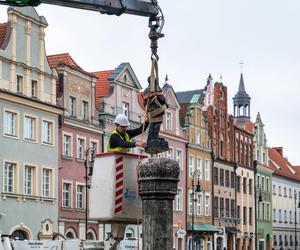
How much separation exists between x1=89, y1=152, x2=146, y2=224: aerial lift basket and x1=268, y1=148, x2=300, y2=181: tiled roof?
7163cm

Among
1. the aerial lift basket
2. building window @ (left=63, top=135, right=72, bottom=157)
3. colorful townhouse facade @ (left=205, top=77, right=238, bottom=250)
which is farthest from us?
colorful townhouse facade @ (left=205, top=77, right=238, bottom=250)

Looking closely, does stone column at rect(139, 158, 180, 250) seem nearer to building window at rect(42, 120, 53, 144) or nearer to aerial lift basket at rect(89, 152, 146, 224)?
aerial lift basket at rect(89, 152, 146, 224)

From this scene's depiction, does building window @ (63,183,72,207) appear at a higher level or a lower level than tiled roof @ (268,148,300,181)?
lower

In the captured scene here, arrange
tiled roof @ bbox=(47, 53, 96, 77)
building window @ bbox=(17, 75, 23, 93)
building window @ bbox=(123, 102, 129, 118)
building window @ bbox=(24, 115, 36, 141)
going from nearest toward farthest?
building window @ bbox=(17, 75, 23, 93), building window @ bbox=(24, 115, 36, 141), tiled roof @ bbox=(47, 53, 96, 77), building window @ bbox=(123, 102, 129, 118)

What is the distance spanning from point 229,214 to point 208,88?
34.6 feet

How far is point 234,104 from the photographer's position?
86.1 meters

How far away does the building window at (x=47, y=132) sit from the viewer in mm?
39406

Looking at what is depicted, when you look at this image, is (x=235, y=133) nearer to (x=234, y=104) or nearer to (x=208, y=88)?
(x=208, y=88)

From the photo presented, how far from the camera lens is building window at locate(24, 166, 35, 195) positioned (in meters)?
37.6

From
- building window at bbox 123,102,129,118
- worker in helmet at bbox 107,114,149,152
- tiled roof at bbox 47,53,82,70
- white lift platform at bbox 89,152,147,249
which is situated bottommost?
white lift platform at bbox 89,152,147,249

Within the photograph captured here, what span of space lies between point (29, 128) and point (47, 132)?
1.74 meters

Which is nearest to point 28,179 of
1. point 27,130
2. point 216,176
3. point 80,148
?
point 27,130

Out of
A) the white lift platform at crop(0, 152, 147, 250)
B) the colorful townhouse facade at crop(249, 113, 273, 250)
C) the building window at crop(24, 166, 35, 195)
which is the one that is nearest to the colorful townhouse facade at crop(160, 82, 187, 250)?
the building window at crop(24, 166, 35, 195)

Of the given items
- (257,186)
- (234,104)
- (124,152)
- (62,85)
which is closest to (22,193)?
(62,85)
